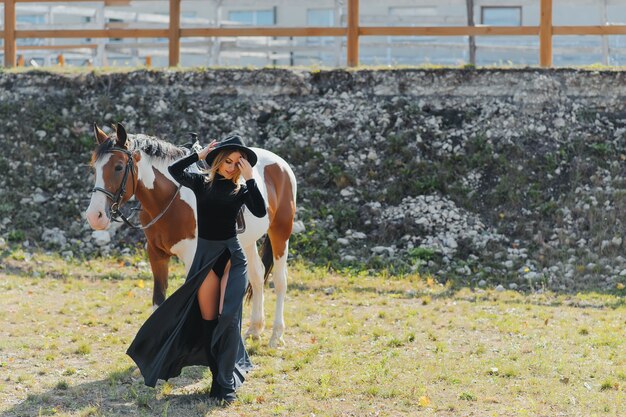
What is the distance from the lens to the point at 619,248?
1355cm

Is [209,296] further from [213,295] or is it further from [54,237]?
[54,237]

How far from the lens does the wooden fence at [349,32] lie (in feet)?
55.0

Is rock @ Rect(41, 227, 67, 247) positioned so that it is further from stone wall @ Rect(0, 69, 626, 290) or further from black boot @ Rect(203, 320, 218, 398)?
black boot @ Rect(203, 320, 218, 398)

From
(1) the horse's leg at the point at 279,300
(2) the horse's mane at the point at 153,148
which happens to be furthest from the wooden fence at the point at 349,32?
(2) the horse's mane at the point at 153,148

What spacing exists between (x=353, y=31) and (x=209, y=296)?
10969 mm

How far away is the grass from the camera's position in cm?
752

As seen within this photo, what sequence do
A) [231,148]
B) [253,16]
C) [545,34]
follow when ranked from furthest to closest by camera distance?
1. [253,16]
2. [545,34]
3. [231,148]

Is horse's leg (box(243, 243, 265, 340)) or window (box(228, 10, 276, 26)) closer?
horse's leg (box(243, 243, 265, 340))

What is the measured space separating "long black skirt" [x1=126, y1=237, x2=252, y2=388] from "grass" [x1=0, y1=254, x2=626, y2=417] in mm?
318

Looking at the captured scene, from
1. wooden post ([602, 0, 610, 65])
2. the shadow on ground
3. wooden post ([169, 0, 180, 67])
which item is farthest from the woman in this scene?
wooden post ([602, 0, 610, 65])

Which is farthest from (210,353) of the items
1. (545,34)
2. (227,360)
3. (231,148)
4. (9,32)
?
(9,32)

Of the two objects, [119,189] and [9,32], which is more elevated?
[9,32]

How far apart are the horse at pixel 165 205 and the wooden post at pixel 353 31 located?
26.1 ft

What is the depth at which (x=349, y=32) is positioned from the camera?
17.7 metres
